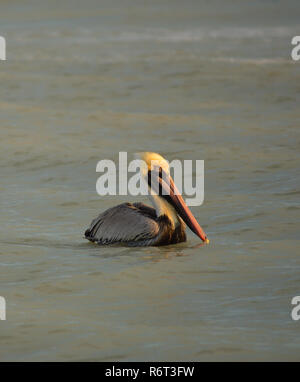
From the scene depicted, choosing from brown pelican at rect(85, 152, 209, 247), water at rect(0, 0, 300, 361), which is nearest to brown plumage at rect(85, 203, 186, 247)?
brown pelican at rect(85, 152, 209, 247)

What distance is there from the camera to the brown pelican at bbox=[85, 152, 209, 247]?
6.63 metres

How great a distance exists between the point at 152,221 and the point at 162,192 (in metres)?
0.22

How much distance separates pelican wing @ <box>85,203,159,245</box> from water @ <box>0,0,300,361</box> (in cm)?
14

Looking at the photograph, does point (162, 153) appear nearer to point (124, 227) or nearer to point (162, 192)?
point (162, 192)

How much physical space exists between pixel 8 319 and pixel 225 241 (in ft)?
6.43

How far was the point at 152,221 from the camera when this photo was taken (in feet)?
21.9

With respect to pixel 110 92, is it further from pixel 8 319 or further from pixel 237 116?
pixel 8 319

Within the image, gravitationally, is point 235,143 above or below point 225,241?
above

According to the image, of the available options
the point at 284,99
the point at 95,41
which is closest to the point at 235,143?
the point at 284,99

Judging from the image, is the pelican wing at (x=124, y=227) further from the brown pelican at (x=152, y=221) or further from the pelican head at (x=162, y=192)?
the pelican head at (x=162, y=192)

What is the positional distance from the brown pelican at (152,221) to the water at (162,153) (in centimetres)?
12

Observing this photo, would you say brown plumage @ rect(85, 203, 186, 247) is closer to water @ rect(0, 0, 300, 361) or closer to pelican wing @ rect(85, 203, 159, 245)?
pelican wing @ rect(85, 203, 159, 245)

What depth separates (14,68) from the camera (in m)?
14.1

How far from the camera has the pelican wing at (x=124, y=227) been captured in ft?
21.8
